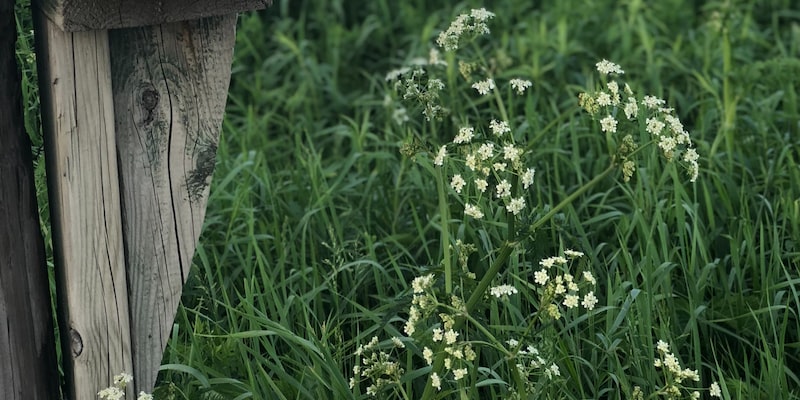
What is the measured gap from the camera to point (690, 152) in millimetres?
2053

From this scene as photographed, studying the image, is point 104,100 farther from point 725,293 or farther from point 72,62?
point 725,293

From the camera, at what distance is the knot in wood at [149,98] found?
2.08 meters

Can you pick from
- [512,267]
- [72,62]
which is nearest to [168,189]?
[72,62]

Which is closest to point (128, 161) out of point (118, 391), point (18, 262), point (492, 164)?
point (18, 262)

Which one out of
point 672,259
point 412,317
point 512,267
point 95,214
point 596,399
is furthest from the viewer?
point 672,259

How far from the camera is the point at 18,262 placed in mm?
2035

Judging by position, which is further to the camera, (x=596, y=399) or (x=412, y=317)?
(x=596, y=399)

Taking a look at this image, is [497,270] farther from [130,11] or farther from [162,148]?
[130,11]

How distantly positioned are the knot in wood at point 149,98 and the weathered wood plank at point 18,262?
219 millimetres

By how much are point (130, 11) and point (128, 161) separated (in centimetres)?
29

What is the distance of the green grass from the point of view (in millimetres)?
2434

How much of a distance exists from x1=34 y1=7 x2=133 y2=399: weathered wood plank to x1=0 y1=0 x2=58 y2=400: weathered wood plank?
0.12ft

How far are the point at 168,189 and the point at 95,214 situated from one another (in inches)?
5.9

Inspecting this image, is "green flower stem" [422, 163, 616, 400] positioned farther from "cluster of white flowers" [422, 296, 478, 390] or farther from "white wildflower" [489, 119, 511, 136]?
"white wildflower" [489, 119, 511, 136]
